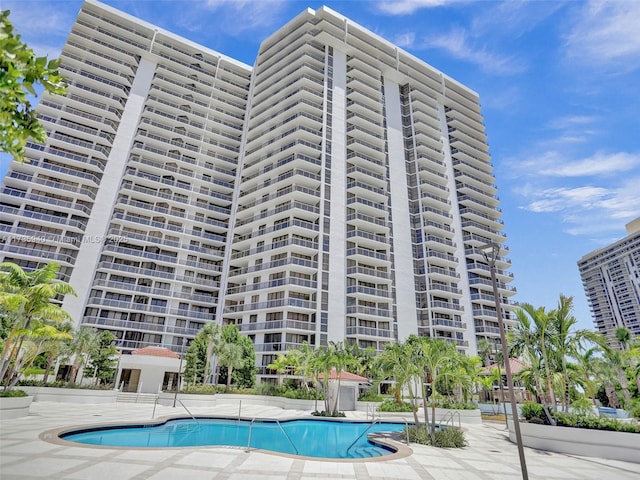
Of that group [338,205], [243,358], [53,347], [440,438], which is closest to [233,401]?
[243,358]

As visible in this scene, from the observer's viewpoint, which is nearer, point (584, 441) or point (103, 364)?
point (584, 441)

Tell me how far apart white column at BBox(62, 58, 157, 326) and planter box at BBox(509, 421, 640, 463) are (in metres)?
45.0

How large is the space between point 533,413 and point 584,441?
3724mm

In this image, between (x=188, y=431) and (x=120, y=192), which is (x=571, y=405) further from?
(x=120, y=192)

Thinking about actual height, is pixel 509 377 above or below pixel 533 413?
above

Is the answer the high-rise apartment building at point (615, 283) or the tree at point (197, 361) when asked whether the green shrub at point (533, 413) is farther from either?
the high-rise apartment building at point (615, 283)

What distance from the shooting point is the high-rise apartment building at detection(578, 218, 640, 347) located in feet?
339

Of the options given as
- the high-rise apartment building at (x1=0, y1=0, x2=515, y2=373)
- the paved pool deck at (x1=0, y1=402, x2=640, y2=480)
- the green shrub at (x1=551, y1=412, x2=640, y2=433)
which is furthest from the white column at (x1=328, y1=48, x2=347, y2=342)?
Result: the paved pool deck at (x1=0, y1=402, x2=640, y2=480)

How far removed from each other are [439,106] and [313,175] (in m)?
35.5

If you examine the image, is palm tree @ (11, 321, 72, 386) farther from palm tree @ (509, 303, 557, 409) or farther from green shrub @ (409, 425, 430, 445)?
palm tree @ (509, 303, 557, 409)

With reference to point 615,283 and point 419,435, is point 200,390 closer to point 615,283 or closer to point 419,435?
point 419,435

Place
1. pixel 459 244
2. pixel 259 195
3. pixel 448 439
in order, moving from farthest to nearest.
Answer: pixel 459 244 → pixel 259 195 → pixel 448 439

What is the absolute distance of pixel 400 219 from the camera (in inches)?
2037

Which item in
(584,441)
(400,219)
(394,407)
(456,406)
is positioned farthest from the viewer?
(400,219)
